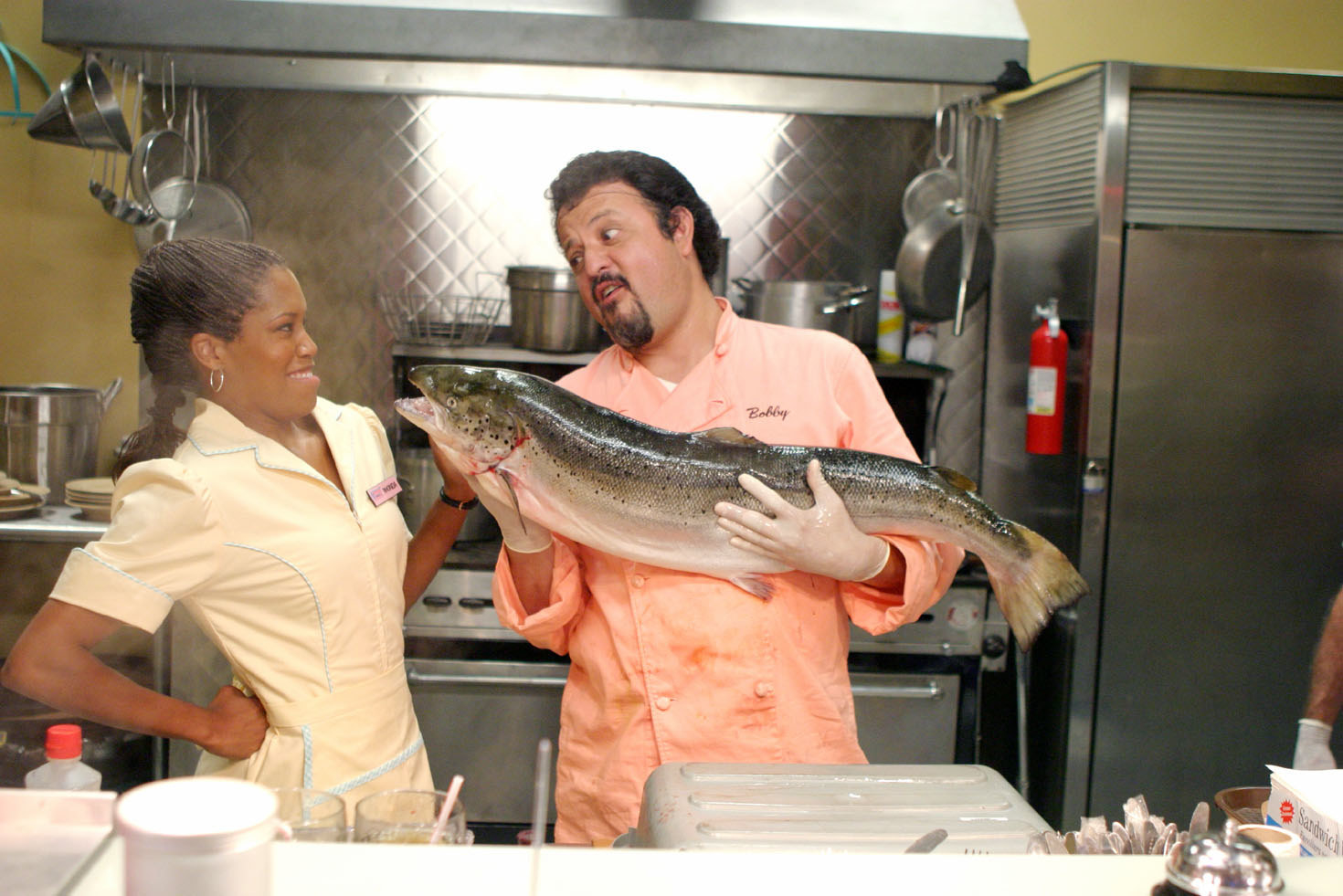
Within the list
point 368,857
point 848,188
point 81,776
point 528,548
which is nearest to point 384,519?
point 528,548

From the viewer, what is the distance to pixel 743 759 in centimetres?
175

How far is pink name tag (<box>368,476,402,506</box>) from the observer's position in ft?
5.47

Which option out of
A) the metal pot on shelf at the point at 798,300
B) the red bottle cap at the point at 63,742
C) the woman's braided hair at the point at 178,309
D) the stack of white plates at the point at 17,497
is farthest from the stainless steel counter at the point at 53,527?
the metal pot on shelf at the point at 798,300

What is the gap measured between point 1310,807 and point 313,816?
2.99 ft

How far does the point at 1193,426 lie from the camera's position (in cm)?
292

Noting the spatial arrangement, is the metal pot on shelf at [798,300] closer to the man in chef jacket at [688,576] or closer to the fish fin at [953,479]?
the man in chef jacket at [688,576]

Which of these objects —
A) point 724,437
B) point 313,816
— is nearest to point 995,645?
point 724,437

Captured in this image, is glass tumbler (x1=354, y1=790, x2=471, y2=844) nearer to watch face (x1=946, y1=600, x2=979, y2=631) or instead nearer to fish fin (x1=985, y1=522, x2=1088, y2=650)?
fish fin (x1=985, y1=522, x2=1088, y2=650)

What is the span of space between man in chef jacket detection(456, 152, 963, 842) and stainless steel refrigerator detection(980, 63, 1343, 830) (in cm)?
130

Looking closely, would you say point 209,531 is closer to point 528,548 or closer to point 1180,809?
point 528,548

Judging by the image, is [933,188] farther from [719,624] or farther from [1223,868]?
[1223,868]

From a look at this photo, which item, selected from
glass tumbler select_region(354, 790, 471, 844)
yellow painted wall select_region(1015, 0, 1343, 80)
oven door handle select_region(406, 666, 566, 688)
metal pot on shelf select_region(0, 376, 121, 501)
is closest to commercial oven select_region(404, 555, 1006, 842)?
oven door handle select_region(406, 666, 566, 688)

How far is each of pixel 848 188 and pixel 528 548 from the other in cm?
204

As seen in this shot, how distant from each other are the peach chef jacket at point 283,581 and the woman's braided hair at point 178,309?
1.6 inches
